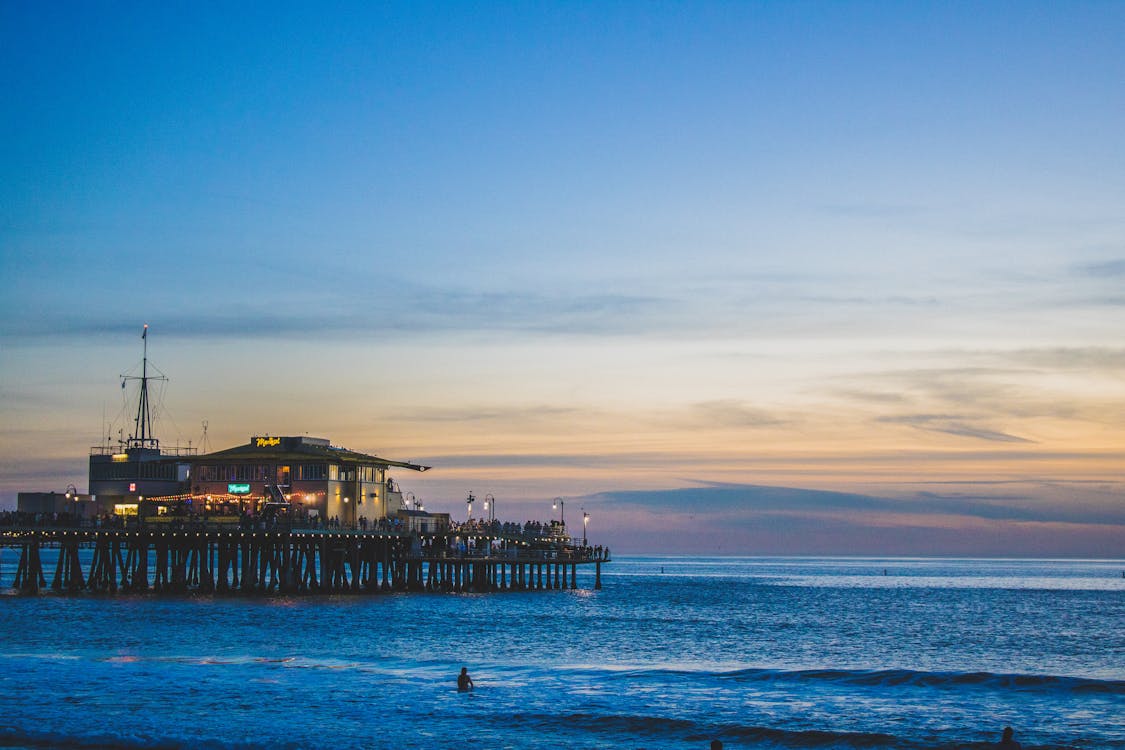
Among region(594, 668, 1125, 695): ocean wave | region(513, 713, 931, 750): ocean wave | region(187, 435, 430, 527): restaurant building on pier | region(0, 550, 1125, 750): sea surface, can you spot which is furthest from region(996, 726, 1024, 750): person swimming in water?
region(187, 435, 430, 527): restaurant building on pier

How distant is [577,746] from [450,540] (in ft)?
239

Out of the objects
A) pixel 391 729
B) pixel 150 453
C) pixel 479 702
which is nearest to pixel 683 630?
pixel 479 702

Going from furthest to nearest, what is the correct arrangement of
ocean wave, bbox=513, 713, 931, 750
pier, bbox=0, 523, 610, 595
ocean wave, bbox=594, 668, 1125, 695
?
pier, bbox=0, 523, 610, 595
ocean wave, bbox=594, 668, 1125, 695
ocean wave, bbox=513, 713, 931, 750

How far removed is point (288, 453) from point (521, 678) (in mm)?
47333

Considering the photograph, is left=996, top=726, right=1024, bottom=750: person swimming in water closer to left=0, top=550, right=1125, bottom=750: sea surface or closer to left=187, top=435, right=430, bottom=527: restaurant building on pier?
left=0, top=550, right=1125, bottom=750: sea surface

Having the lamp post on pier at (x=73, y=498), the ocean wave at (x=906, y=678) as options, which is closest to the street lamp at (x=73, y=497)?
the lamp post on pier at (x=73, y=498)

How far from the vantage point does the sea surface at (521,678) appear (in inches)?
1494

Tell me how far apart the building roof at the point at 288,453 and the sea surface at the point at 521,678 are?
11.7 m

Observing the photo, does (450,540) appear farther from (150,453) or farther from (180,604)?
(180,604)

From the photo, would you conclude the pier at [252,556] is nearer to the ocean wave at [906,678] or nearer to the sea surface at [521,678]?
the sea surface at [521,678]

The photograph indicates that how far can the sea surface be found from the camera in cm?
3794

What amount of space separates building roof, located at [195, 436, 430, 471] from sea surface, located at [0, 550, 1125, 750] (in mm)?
11736

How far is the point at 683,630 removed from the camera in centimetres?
7575

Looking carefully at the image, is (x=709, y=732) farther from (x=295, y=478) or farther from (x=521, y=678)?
(x=295, y=478)
